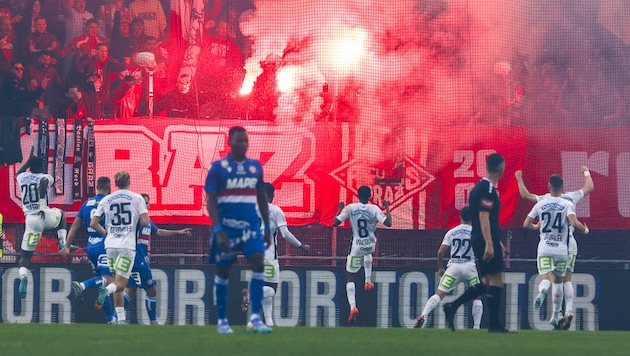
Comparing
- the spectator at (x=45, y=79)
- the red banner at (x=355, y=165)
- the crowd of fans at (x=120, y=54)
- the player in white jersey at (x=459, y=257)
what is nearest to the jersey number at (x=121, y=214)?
the player in white jersey at (x=459, y=257)

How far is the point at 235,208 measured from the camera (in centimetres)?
1211

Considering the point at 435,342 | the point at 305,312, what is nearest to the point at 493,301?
the point at 435,342

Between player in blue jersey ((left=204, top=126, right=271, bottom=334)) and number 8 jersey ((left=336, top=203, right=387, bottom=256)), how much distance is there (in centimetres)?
934

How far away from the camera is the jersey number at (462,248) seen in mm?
19406

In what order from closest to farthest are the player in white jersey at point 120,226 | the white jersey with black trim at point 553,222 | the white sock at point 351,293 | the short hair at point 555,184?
the player in white jersey at point 120,226, the short hair at point 555,184, the white jersey with black trim at point 553,222, the white sock at point 351,293

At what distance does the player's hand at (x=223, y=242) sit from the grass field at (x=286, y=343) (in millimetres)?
836

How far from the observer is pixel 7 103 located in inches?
947

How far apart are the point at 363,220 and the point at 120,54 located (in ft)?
20.7

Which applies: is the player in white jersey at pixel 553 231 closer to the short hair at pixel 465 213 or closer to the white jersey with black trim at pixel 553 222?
the white jersey with black trim at pixel 553 222

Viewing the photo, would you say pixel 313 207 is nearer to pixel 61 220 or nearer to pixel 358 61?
pixel 358 61

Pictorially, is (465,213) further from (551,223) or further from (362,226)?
(362,226)

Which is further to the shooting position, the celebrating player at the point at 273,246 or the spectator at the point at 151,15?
the spectator at the point at 151,15

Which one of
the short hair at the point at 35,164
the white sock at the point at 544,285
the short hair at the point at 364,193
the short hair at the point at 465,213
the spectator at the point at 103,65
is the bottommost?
the white sock at the point at 544,285

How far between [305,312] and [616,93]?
287 inches
